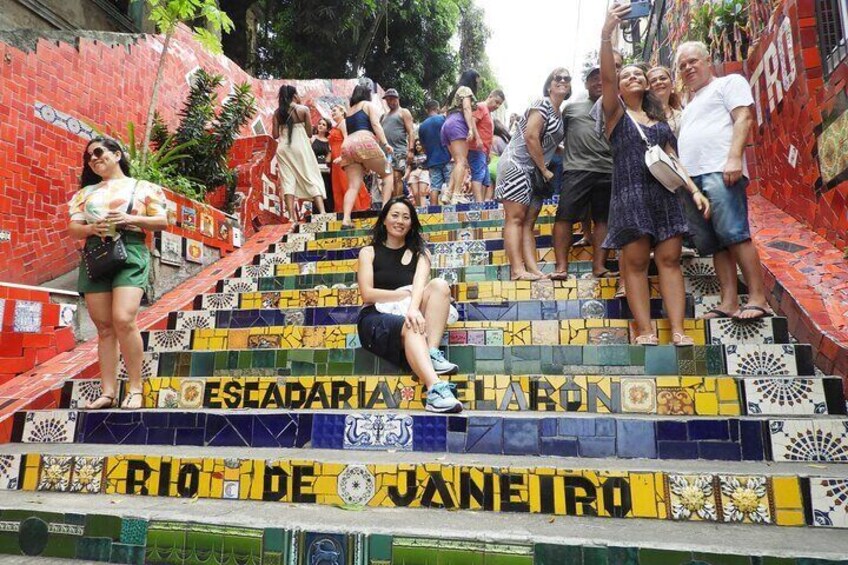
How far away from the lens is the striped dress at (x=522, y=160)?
418cm

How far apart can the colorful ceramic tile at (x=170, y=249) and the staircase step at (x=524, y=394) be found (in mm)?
1628

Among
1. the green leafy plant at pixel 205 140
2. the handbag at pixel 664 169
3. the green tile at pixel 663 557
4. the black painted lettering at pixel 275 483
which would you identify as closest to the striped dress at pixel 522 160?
the handbag at pixel 664 169

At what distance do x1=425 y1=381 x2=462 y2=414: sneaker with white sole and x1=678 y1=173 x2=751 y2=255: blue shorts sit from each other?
1738 mm

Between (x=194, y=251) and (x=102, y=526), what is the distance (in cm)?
349

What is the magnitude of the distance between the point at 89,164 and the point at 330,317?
1.76 m

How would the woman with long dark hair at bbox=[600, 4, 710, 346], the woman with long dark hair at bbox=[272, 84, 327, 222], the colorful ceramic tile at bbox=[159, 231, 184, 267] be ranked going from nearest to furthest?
the woman with long dark hair at bbox=[600, 4, 710, 346] → the colorful ceramic tile at bbox=[159, 231, 184, 267] → the woman with long dark hair at bbox=[272, 84, 327, 222]

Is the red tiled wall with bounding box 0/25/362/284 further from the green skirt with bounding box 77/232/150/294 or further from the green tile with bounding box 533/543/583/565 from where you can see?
the green tile with bounding box 533/543/583/565

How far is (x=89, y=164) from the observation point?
345 centimetres

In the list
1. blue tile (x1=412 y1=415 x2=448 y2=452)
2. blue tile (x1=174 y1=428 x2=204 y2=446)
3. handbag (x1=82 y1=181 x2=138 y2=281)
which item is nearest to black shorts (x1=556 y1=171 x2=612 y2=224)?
blue tile (x1=412 y1=415 x2=448 y2=452)

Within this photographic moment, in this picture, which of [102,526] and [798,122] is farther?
[798,122]

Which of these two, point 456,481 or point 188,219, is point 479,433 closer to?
point 456,481

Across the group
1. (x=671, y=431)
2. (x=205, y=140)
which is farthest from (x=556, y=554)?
(x=205, y=140)

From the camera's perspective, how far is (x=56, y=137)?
5.73 meters

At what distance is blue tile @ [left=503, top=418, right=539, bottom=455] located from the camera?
8.17 feet
